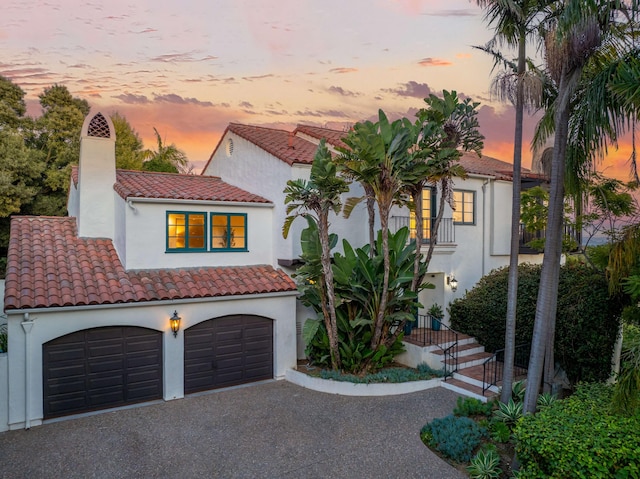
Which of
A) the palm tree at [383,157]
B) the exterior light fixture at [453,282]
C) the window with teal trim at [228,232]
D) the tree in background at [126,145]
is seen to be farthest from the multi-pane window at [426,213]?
the tree in background at [126,145]

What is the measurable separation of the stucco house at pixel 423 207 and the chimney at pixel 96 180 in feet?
15.4

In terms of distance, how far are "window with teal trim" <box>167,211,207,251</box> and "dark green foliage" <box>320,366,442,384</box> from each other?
18.4 ft

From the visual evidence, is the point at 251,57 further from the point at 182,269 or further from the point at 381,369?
the point at 381,369

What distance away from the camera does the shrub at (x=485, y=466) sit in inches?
283

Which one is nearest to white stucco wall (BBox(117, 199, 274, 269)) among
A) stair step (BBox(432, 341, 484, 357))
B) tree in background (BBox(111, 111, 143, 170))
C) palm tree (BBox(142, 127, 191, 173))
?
stair step (BBox(432, 341, 484, 357))

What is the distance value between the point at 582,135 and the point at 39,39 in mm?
17439

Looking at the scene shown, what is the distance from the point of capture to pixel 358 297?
1228cm

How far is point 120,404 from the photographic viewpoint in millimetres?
10508

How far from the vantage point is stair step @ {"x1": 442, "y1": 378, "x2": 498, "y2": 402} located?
10.8 metres

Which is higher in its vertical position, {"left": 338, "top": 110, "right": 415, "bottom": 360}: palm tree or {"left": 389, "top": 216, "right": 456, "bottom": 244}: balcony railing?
{"left": 338, "top": 110, "right": 415, "bottom": 360}: palm tree

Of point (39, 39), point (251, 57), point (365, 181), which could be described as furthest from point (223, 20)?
point (365, 181)

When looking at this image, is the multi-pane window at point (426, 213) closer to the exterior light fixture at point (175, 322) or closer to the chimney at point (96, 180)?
the exterior light fixture at point (175, 322)

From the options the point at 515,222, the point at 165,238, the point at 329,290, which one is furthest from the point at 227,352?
the point at 515,222

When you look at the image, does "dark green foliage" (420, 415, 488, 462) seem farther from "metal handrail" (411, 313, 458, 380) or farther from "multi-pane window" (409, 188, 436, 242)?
"multi-pane window" (409, 188, 436, 242)
